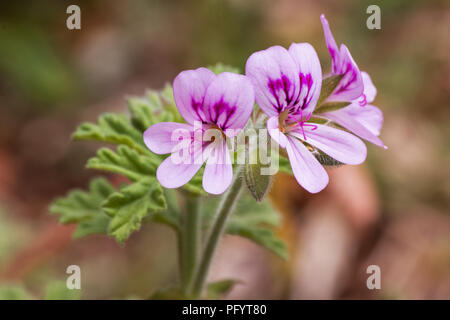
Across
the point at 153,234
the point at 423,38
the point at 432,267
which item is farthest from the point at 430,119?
the point at 153,234

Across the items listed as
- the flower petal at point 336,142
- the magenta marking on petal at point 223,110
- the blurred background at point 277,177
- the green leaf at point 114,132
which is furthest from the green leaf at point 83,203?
the blurred background at point 277,177

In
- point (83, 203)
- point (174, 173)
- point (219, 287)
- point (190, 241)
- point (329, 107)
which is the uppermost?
point (329, 107)

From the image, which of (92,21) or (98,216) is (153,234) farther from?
(92,21)

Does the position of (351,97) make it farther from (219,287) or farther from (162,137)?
(219,287)

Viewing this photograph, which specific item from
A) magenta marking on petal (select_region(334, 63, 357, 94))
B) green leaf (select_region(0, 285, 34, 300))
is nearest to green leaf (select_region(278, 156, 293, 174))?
magenta marking on petal (select_region(334, 63, 357, 94))

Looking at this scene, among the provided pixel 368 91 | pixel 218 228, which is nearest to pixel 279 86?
pixel 368 91

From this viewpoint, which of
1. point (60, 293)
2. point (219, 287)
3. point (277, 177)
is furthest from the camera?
point (277, 177)
